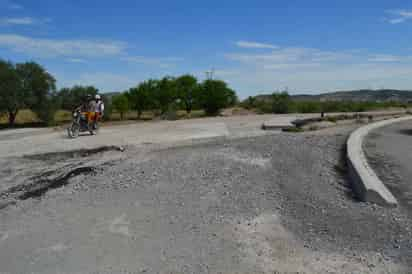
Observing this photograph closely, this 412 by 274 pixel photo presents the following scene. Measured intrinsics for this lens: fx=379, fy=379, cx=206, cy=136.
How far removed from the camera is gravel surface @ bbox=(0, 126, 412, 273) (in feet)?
12.7

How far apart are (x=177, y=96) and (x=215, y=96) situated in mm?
8010

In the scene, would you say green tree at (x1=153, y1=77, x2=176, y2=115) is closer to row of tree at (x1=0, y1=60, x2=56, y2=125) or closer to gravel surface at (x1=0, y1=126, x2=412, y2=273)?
row of tree at (x1=0, y1=60, x2=56, y2=125)

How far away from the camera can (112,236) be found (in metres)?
4.56

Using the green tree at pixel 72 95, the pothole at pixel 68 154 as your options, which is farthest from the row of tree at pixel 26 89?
the pothole at pixel 68 154

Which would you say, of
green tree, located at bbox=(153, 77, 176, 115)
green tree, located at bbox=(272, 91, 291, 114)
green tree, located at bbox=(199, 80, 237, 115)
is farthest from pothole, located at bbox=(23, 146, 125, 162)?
green tree, located at bbox=(153, 77, 176, 115)

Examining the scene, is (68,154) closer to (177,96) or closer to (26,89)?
(26,89)

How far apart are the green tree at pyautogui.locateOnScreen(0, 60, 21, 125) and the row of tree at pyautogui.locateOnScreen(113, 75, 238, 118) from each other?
16895mm

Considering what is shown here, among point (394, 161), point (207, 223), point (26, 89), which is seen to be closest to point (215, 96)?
point (26, 89)

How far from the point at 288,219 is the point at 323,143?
17.3 ft

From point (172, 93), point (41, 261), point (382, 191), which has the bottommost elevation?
point (41, 261)

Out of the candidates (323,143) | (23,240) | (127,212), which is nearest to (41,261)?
(23,240)

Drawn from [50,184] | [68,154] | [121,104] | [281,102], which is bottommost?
[50,184]

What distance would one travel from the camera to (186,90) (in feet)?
163

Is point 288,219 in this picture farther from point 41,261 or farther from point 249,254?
point 41,261
